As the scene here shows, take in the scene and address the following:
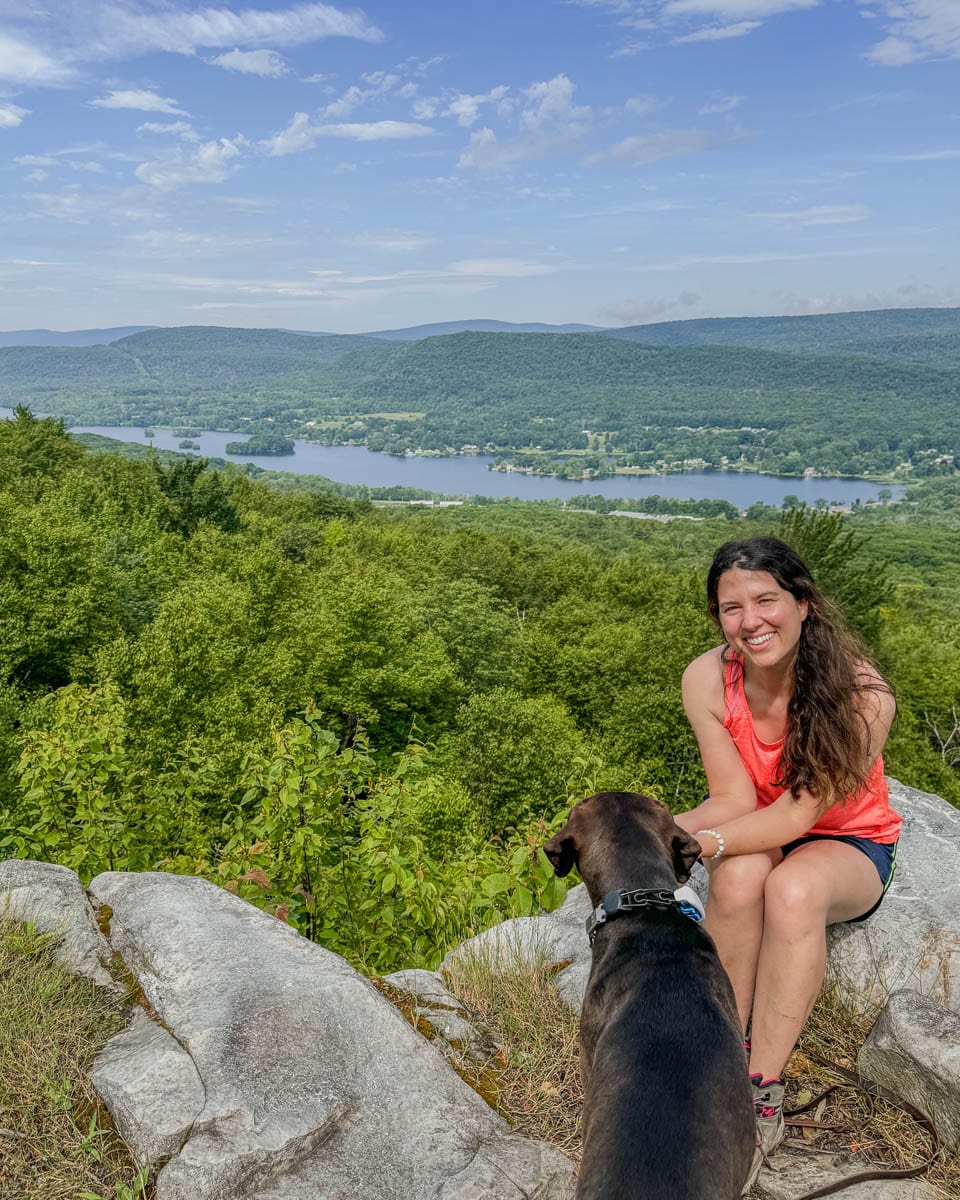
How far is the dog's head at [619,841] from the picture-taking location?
9.97ft

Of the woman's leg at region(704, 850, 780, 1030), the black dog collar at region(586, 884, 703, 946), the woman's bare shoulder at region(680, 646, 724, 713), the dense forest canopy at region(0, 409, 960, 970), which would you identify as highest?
the woman's bare shoulder at region(680, 646, 724, 713)

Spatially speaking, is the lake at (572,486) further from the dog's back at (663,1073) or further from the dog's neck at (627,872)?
the dog's back at (663,1073)

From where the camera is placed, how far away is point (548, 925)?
4.60 metres

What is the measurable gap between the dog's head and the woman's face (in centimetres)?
82

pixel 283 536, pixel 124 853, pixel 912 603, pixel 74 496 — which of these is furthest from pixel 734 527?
pixel 124 853

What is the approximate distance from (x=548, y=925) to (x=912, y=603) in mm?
72422

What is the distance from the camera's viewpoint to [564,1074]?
350cm

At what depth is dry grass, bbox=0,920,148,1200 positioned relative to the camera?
2773mm

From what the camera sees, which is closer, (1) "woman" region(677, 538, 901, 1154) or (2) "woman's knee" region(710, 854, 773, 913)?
(1) "woman" region(677, 538, 901, 1154)

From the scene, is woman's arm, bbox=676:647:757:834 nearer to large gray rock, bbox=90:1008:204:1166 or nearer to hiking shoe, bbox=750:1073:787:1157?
hiking shoe, bbox=750:1073:787:1157

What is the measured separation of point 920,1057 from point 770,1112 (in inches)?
23.0

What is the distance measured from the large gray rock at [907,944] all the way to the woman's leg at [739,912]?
736mm

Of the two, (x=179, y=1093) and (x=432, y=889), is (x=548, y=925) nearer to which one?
(x=432, y=889)

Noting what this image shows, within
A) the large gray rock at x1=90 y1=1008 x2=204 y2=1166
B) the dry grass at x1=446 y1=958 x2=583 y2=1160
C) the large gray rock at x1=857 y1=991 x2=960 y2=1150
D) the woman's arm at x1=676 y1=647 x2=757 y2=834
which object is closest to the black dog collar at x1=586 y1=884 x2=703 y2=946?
the woman's arm at x1=676 y1=647 x2=757 y2=834
